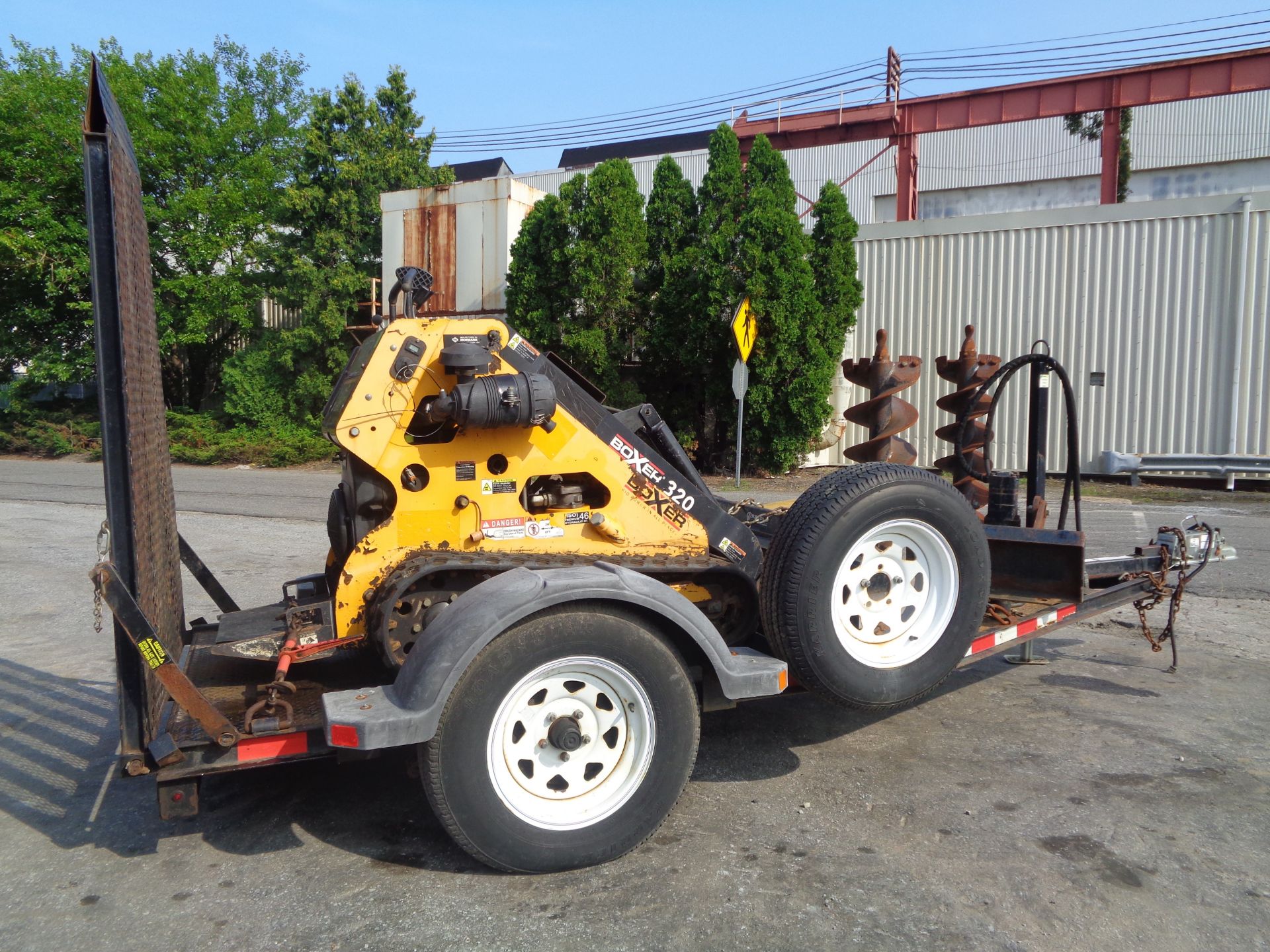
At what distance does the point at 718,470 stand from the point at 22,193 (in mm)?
18907

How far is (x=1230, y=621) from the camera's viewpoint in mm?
7281

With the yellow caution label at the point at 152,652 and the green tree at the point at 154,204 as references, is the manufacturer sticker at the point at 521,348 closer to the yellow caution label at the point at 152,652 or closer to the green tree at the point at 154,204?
the yellow caution label at the point at 152,652

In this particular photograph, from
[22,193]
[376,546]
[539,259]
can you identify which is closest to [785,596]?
[376,546]

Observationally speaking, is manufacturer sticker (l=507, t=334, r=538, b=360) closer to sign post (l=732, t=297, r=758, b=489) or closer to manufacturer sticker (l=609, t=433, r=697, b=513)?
manufacturer sticker (l=609, t=433, r=697, b=513)

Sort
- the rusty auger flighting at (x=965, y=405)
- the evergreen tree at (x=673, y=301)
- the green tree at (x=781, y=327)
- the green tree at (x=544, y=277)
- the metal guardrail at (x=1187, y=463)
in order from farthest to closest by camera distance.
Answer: the green tree at (x=544, y=277) < the evergreen tree at (x=673, y=301) < the green tree at (x=781, y=327) < the metal guardrail at (x=1187, y=463) < the rusty auger flighting at (x=965, y=405)

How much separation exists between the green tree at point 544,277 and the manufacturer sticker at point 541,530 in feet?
50.5

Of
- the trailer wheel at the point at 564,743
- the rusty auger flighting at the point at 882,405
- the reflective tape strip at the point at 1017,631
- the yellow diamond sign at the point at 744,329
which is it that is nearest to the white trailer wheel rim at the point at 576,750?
the trailer wheel at the point at 564,743

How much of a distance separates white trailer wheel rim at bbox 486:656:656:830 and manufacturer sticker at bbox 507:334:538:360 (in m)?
1.48

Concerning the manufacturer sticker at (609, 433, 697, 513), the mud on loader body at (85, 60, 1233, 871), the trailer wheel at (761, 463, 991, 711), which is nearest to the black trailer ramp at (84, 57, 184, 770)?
the mud on loader body at (85, 60, 1233, 871)

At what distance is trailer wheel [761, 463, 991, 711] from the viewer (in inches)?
164

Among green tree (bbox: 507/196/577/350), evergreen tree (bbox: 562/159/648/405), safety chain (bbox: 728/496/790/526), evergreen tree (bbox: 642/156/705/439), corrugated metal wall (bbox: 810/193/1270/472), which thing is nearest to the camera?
safety chain (bbox: 728/496/790/526)

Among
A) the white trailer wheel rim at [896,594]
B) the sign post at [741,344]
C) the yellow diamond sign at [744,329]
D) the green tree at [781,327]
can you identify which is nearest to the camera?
the white trailer wheel rim at [896,594]

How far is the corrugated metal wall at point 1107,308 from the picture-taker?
16.8 metres

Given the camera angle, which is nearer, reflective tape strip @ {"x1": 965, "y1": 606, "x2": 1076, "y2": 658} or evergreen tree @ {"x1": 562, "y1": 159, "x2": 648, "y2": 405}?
reflective tape strip @ {"x1": 965, "y1": 606, "x2": 1076, "y2": 658}
